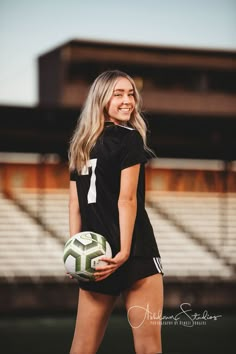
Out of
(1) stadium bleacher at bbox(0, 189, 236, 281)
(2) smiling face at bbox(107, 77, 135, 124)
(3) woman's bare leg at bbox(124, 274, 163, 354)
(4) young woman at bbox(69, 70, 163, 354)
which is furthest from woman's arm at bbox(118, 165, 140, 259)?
(1) stadium bleacher at bbox(0, 189, 236, 281)

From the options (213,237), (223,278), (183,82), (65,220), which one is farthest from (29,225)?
(183,82)

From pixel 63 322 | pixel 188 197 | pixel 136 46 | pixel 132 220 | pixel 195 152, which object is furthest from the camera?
pixel 136 46

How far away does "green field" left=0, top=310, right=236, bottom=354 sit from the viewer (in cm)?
612

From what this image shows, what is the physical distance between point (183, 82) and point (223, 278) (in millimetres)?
15043

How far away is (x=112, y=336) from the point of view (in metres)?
7.00

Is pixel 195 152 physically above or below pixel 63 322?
above

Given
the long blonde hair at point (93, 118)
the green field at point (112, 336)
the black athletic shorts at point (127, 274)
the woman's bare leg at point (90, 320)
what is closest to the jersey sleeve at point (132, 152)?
the long blonde hair at point (93, 118)

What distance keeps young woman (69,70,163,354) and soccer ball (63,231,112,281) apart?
0.03 metres

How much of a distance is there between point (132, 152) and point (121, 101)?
0.72ft

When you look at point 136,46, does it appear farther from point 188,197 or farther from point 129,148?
point 129,148

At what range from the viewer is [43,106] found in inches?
375

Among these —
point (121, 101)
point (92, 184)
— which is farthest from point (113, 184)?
point (121, 101)

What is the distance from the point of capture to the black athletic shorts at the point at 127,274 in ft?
8.34

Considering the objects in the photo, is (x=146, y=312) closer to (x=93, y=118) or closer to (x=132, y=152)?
(x=132, y=152)
